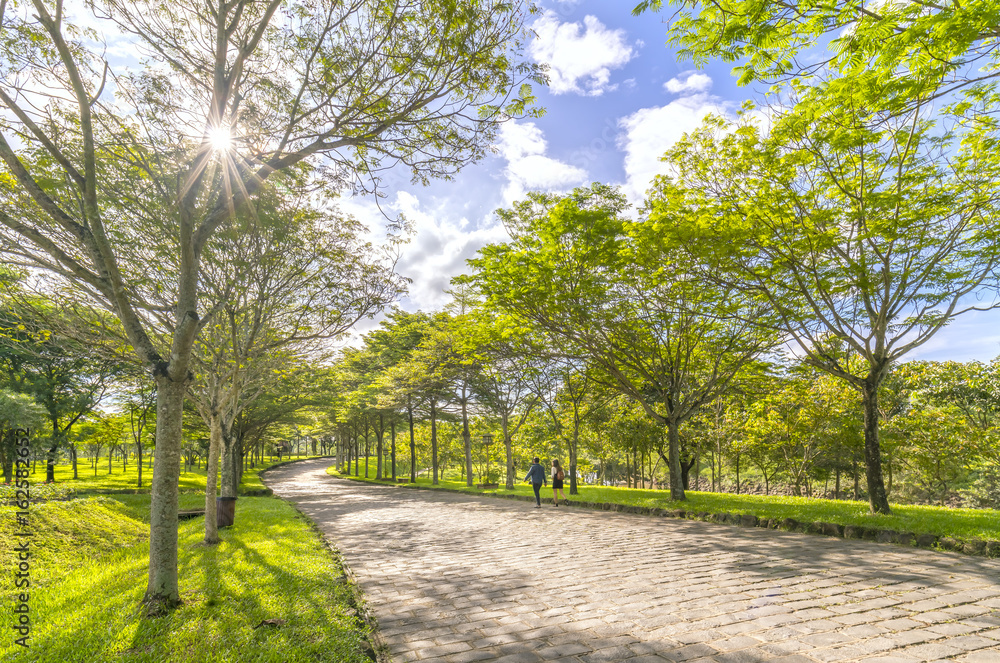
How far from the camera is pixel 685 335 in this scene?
606 inches

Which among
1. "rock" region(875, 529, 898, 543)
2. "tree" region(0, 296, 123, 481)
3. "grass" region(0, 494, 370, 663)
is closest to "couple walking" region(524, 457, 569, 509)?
"grass" region(0, 494, 370, 663)

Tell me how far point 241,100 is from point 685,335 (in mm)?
13960

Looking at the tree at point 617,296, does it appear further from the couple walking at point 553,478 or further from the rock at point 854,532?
the rock at point 854,532

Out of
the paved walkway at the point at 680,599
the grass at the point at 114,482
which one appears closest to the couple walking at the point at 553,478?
the paved walkway at the point at 680,599

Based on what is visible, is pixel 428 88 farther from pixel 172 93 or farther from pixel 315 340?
pixel 315 340

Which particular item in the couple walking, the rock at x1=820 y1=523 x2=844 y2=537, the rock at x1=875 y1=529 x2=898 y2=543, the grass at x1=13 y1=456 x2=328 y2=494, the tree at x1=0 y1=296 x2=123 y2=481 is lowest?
the grass at x1=13 y1=456 x2=328 y2=494

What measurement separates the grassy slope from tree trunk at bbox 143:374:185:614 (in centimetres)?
25

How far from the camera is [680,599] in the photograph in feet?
17.6

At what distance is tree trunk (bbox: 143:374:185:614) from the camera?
16.4 ft

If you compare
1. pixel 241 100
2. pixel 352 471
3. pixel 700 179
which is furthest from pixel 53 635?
pixel 352 471

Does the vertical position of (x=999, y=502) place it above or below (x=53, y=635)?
below

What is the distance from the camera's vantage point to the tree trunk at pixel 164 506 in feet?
16.4

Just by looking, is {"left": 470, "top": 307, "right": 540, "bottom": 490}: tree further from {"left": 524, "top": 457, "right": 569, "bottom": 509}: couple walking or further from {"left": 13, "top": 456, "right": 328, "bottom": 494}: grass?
{"left": 13, "top": 456, "right": 328, "bottom": 494}: grass

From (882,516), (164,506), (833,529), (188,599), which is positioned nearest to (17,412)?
(188,599)
